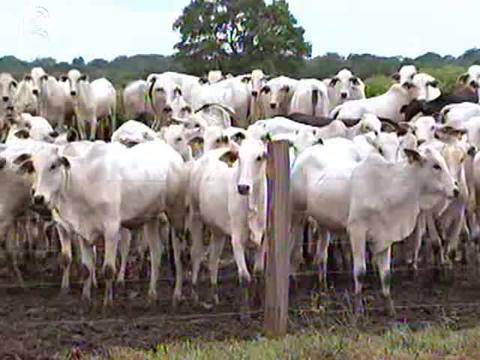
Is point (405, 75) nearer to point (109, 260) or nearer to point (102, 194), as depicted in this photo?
point (102, 194)

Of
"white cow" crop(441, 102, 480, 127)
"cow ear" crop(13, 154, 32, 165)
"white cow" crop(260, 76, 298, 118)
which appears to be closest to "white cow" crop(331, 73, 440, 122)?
"white cow" crop(260, 76, 298, 118)

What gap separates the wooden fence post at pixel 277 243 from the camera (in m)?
9.39

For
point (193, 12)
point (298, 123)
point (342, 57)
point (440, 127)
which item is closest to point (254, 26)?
point (193, 12)

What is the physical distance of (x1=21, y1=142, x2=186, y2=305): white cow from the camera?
11969mm

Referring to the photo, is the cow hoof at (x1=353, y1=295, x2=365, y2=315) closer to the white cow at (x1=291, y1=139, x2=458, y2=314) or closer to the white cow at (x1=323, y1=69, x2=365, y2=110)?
the white cow at (x1=291, y1=139, x2=458, y2=314)

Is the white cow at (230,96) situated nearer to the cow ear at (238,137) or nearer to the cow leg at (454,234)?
the cow ear at (238,137)

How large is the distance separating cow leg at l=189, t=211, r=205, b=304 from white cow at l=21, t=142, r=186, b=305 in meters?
0.17

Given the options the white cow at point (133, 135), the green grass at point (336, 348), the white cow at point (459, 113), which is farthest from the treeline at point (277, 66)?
the green grass at point (336, 348)

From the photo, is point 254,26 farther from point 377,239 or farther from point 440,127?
point 377,239

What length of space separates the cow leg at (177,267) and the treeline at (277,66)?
18.7m

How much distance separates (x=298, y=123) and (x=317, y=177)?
232 inches

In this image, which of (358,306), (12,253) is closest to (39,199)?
(12,253)

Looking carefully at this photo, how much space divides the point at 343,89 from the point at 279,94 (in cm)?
146

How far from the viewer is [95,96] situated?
26.3 meters
